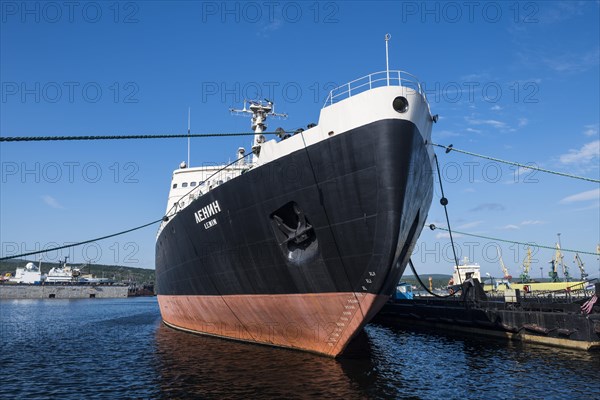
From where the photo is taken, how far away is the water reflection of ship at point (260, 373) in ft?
36.9

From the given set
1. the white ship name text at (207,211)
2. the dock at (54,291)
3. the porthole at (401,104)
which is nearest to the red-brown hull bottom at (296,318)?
the white ship name text at (207,211)

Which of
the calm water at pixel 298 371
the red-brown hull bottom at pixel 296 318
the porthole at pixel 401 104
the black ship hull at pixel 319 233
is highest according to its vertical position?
the porthole at pixel 401 104

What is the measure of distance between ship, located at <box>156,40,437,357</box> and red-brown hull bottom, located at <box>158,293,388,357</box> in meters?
0.04

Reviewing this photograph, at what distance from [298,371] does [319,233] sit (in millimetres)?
4311

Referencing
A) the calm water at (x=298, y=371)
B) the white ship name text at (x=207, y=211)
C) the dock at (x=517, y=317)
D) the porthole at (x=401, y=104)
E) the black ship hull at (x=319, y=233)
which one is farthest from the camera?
the dock at (x=517, y=317)

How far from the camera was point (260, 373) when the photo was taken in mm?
12820

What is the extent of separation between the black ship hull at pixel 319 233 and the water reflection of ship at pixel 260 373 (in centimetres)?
80

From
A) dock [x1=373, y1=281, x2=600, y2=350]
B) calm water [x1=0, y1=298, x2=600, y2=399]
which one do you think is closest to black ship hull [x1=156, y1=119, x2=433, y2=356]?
calm water [x1=0, y1=298, x2=600, y2=399]

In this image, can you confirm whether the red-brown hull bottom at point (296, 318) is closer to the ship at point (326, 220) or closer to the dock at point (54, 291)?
the ship at point (326, 220)

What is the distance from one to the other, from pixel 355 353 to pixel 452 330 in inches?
410

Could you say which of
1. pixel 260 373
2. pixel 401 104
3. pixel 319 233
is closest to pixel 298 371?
pixel 260 373

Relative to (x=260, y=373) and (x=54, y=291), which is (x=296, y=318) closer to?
(x=260, y=373)

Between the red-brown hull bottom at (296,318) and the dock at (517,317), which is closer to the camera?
the red-brown hull bottom at (296,318)

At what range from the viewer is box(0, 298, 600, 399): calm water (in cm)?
1147
